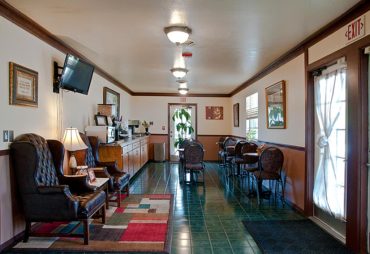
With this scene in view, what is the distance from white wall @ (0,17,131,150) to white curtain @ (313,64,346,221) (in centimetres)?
356

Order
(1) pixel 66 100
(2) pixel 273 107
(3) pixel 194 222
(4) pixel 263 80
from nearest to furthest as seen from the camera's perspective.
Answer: (3) pixel 194 222, (1) pixel 66 100, (2) pixel 273 107, (4) pixel 263 80

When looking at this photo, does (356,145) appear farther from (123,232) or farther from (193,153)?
(193,153)

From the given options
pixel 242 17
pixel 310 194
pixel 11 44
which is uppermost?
pixel 242 17

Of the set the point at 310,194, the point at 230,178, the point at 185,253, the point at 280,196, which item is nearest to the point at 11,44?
the point at 185,253

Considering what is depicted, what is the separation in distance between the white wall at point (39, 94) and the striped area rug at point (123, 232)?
3.69 feet

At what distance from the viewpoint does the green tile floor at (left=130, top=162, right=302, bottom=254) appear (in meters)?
3.03

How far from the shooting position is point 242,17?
3.01m

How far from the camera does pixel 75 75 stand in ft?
13.1

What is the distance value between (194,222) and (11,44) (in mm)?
2973

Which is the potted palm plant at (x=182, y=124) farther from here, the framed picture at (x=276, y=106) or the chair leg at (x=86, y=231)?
the chair leg at (x=86, y=231)

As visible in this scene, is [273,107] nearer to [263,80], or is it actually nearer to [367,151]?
[263,80]

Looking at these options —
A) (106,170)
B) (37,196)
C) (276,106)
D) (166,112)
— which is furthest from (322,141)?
(166,112)

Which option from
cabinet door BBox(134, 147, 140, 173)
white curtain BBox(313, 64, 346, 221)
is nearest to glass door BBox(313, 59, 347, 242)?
white curtain BBox(313, 64, 346, 221)

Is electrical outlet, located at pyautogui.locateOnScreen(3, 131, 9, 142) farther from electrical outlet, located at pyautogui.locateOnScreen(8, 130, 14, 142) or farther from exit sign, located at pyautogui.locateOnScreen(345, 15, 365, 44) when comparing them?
exit sign, located at pyautogui.locateOnScreen(345, 15, 365, 44)
